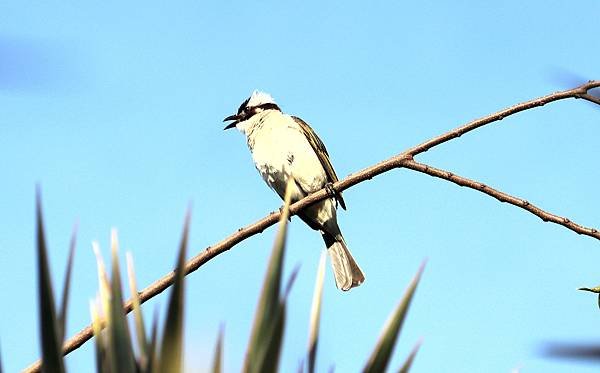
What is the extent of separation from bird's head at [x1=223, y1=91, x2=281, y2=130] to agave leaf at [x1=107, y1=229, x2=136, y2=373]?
25.0ft

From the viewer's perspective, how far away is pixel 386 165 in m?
3.60

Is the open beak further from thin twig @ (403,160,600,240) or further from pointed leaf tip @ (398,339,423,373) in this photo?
pointed leaf tip @ (398,339,423,373)

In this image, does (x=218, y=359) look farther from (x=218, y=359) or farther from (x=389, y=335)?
(x=389, y=335)

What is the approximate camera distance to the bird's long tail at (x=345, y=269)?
26.0 feet

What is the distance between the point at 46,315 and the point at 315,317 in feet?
1.61

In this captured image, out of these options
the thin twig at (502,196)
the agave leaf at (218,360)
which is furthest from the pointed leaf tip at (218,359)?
the thin twig at (502,196)

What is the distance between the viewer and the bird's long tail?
312 inches

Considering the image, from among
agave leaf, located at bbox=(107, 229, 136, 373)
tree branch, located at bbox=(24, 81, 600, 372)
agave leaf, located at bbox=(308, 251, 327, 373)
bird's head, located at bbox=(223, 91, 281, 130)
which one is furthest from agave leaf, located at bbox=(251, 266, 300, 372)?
bird's head, located at bbox=(223, 91, 281, 130)

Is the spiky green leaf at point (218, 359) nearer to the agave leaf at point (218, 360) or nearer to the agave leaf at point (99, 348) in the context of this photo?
the agave leaf at point (218, 360)

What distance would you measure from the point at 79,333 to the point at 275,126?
5.89m

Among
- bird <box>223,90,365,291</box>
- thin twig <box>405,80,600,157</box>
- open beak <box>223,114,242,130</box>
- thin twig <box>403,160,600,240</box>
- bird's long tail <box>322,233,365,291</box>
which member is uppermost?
open beak <box>223,114,242,130</box>

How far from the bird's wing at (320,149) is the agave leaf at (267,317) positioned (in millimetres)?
6450

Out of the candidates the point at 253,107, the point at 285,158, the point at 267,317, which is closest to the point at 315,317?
the point at 267,317

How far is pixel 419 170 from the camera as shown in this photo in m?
3.40
